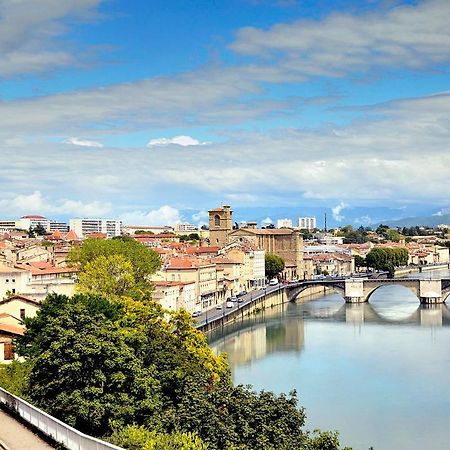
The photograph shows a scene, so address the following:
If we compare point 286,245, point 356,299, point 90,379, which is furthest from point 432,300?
point 90,379

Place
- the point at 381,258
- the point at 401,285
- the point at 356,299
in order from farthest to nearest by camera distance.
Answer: the point at 381,258, the point at 401,285, the point at 356,299

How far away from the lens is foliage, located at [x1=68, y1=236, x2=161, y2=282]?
3709cm

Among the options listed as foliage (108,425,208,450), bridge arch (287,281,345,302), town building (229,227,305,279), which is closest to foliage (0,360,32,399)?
foliage (108,425,208,450)

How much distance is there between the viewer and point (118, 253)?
37.0 metres

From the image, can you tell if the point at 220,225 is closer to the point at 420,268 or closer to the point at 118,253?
the point at 420,268

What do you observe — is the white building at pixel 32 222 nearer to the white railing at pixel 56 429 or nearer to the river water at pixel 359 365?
the river water at pixel 359 365

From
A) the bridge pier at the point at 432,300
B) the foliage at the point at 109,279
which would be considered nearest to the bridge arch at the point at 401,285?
the bridge pier at the point at 432,300

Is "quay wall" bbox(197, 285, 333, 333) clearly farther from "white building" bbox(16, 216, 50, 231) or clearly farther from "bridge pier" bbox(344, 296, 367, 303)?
"white building" bbox(16, 216, 50, 231)

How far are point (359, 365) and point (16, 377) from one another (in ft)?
61.6

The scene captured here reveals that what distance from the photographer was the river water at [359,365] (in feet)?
75.2

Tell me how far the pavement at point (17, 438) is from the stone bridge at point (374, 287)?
4935 centimetres

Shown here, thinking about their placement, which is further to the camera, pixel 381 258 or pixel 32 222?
pixel 32 222

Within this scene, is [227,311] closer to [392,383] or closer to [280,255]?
[392,383]

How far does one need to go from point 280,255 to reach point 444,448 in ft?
199
